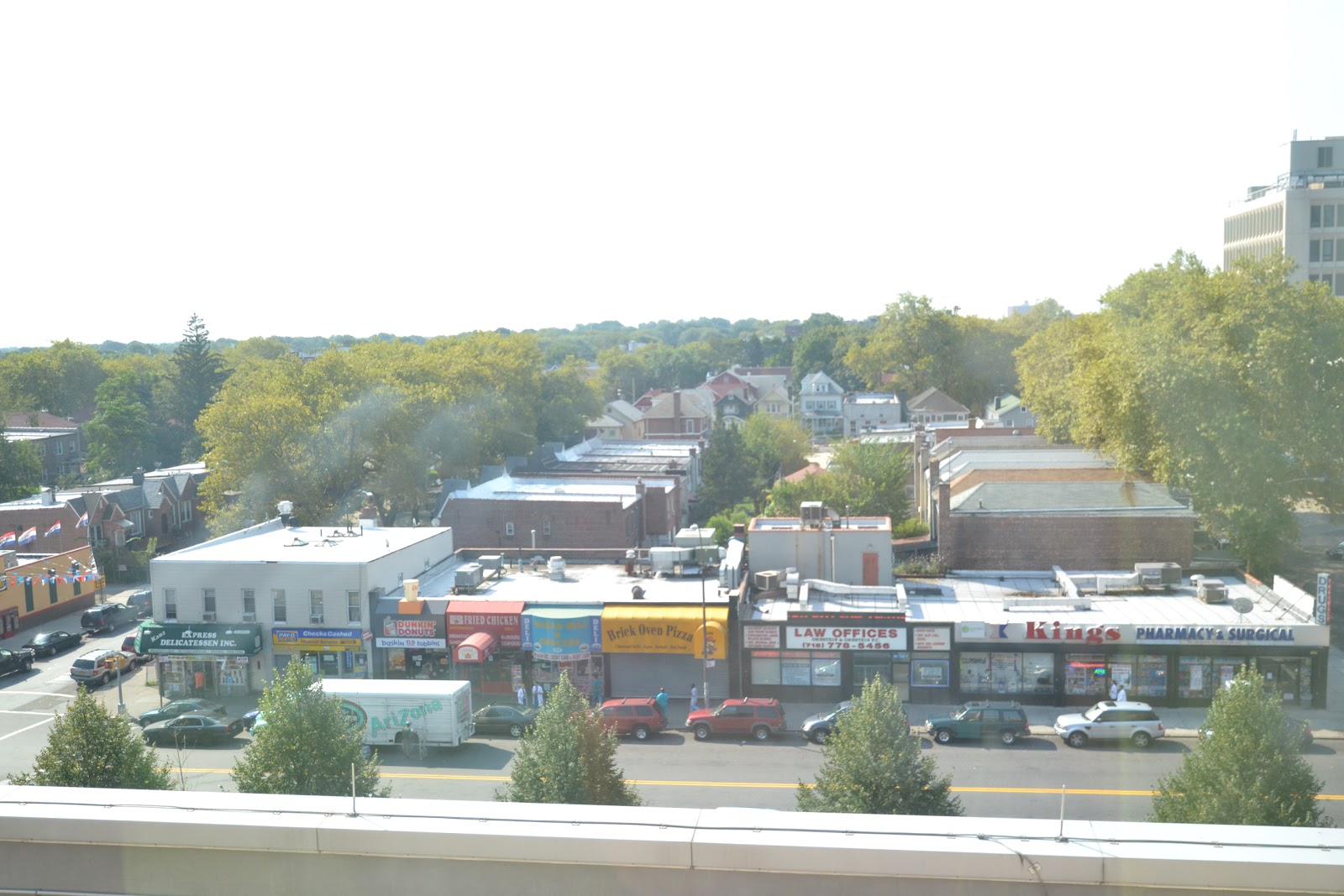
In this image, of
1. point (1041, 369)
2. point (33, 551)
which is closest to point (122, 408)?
point (33, 551)

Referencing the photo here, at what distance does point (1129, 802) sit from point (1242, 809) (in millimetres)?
8241

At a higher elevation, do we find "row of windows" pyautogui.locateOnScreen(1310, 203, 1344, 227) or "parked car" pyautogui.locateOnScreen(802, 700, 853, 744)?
"row of windows" pyautogui.locateOnScreen(1310, 203, 1344, 227)

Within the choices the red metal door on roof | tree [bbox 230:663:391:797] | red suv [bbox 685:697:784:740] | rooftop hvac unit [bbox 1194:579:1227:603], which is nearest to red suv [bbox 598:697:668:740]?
red suv [bbox 685:697:784:740]

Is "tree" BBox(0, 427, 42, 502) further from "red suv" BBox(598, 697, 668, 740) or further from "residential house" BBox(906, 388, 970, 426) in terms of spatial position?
"residential house" BBox(906, 388, 970, 426)

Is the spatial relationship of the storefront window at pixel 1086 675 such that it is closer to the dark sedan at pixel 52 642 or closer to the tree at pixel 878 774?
the tree at pixel 878 774

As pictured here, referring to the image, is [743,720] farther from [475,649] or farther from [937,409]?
[937,409]

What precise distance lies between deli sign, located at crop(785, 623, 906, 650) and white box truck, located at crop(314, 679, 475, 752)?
351 inches

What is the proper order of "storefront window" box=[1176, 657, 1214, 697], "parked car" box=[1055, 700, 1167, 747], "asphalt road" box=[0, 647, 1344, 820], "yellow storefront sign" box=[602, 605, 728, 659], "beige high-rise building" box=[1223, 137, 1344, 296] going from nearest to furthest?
"asphalt road" box=[0, 647, 1344, 820], "parked car" box=[1055, 700, 1167, 747], "storefront window" box=[1176, 657, 1214, 697], "yellow storefront sign" box=[602, 605, 728, 659], "beige high-rise building" box=[1223, 137, 1344, 296]

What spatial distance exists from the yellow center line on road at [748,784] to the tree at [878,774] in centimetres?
727

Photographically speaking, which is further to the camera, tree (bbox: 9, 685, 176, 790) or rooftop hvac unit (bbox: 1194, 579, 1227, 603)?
rooftop hvac unit (bbox: 1194, 579, 1227, 603)

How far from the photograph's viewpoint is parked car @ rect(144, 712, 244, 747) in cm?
2781

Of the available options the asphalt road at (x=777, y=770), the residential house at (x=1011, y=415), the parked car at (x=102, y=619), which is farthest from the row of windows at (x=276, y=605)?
the residential house at (x=1011, y=415)

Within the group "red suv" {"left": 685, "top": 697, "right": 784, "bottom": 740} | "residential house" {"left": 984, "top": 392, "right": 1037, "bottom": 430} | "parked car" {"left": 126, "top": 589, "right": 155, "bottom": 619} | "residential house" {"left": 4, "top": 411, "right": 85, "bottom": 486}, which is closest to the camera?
"red suv" {"left": 685, "top": 697, "right": 784, "bottom": 740}

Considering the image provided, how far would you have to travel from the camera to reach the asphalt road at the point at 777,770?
899 inches
